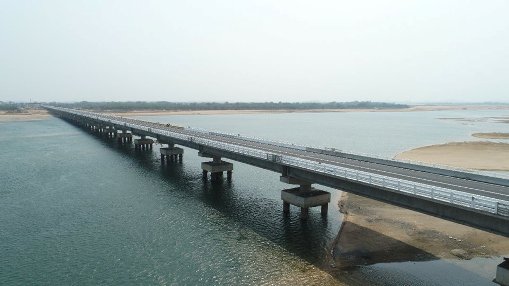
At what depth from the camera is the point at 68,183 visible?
60.2 metres

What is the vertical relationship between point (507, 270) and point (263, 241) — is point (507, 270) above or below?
above

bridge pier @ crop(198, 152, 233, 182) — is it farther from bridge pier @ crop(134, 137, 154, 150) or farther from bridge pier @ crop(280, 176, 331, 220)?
bridge pier @ crop(134, 137, 154, 150)

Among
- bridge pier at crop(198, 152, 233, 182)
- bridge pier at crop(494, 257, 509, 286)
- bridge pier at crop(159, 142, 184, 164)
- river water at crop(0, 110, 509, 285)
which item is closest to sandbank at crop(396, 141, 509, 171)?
river water at crop(0, 110, 509, 285)

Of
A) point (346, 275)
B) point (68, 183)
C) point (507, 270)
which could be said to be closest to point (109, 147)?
point (68, 183)

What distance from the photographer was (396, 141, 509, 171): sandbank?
238ft

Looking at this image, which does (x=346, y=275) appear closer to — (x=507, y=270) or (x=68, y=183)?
(x=507, y=270)

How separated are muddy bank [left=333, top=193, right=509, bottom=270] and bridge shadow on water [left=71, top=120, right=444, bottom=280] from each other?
3.1 inches

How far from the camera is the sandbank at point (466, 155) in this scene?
72.5 metres

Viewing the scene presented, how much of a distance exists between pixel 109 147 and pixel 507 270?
98.2 meters

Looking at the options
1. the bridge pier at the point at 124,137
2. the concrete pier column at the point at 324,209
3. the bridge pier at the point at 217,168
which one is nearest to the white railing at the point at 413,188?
the concrete pier column at the point at 324,209

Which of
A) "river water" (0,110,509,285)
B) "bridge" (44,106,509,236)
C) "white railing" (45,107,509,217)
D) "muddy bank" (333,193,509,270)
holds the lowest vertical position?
"river water" (0,110,509,285)

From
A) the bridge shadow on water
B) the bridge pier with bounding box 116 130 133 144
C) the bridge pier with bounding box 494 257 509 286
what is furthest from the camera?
the bridge pier with bounding box 116 130 133 144

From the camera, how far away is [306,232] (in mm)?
39031

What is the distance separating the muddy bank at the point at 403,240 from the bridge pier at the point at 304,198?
297cm
